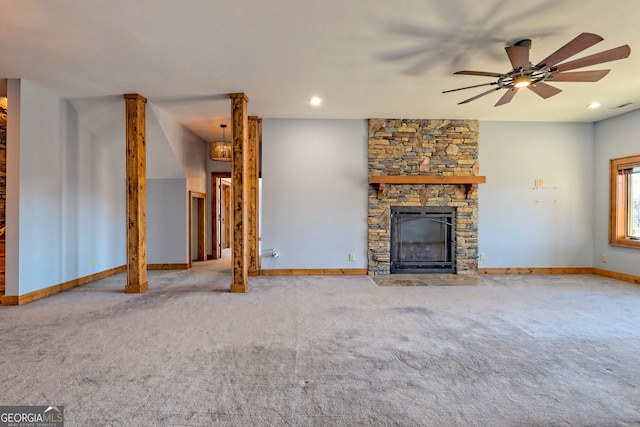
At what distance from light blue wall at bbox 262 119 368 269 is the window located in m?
4.19

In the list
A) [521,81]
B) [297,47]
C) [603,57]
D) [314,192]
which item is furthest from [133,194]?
[603,57]

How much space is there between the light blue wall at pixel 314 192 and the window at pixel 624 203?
13.8 ft

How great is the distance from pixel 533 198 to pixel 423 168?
2.09m

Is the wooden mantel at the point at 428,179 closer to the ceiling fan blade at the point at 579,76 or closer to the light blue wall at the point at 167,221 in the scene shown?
the ceiling fan blade at the point at 579,76

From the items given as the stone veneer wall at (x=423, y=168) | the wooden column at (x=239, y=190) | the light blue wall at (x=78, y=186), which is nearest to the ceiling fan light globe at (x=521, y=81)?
the stone veneer wall at (x=423, y=168)

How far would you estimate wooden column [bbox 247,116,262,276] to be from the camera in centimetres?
543

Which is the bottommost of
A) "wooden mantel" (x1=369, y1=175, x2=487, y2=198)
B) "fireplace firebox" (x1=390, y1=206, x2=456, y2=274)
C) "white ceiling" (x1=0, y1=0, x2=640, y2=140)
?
"fireplace firebox" (x1=390, y1=206, x2=456, y2=274)

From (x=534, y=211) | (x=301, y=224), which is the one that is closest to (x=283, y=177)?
(x=301, y=224)

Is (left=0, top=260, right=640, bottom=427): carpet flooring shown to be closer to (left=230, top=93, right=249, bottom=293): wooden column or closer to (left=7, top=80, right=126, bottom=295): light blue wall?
(left=230, top=93, right=249, bottom=293): wooden column

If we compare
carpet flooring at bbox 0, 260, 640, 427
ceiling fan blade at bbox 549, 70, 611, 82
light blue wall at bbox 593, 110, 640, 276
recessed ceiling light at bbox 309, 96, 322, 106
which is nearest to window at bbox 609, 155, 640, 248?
light blue wall at bbox 593, 110, 640, 276

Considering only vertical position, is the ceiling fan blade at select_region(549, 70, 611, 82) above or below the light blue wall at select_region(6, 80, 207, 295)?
above

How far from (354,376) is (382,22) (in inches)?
110

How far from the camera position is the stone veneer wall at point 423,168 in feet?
18.5

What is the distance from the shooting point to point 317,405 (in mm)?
1829
